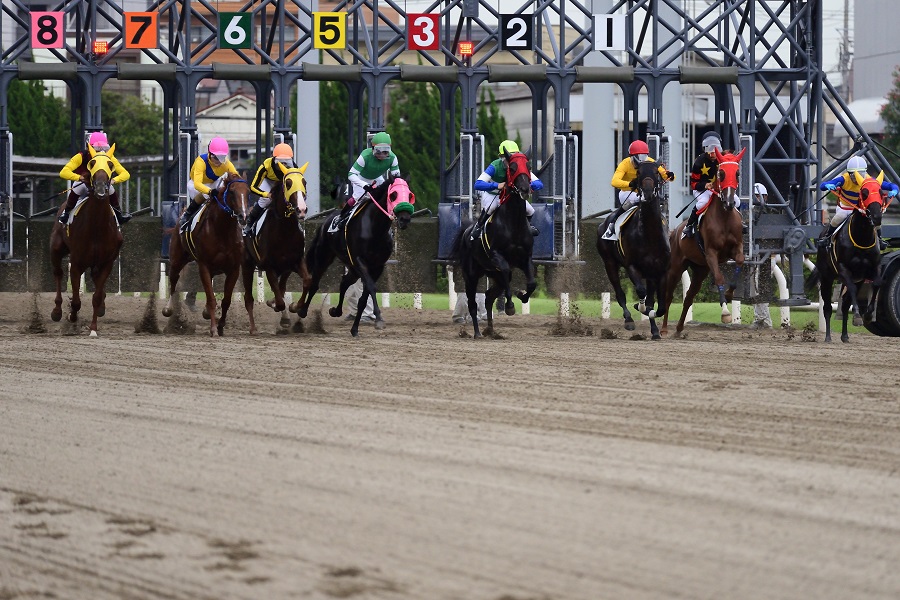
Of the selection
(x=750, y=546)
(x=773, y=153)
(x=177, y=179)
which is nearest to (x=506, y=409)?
(x=750, y=546)

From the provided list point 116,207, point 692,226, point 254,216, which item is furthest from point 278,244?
point 692,226

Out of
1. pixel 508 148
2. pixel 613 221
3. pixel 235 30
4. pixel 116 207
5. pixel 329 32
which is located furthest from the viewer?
pixel 235 30

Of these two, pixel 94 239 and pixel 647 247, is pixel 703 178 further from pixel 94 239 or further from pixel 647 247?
pixel 94 239

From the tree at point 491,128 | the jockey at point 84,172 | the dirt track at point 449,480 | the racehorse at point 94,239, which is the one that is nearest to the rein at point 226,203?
the jockey at point 84,172

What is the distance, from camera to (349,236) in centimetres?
1398

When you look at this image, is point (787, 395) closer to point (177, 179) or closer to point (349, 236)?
point (349, 236)

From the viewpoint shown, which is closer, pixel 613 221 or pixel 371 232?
pixel 371 232

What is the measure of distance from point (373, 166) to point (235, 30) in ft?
14.3

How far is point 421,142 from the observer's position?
114 feet

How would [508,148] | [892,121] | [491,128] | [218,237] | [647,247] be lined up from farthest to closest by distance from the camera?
[892,121], [491,128], [647,247], [218,237], [508,148]

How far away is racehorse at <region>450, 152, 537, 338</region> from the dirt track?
104 inches

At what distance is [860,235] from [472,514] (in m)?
9.33

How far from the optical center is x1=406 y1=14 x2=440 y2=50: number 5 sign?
1764 centimetres

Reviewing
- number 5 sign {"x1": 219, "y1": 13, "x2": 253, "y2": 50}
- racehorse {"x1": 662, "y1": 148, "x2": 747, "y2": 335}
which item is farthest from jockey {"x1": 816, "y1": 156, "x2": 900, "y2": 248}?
number 5 sign {"x1": 219, "y1": 13, "x2": 253, "y2": 50}
